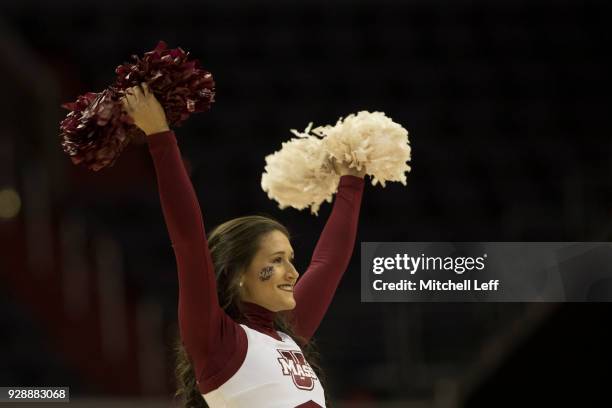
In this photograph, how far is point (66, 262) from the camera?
5668 mm

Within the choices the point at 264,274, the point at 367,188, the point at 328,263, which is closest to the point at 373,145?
the point at 328,263

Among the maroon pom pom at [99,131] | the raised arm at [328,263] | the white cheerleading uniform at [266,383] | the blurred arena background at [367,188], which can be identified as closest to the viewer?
the maroon pom pom at [99,131]

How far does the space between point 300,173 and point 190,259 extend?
62cm

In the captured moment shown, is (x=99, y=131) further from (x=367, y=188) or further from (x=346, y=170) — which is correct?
(x=367, y=188)

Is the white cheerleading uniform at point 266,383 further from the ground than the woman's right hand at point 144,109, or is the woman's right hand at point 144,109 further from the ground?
the woman's right hand at point 144,109

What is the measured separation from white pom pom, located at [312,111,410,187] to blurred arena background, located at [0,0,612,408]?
94.4 inches

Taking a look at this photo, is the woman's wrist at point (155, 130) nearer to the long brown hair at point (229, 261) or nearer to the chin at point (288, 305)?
the long brown hair at point (229, 261)

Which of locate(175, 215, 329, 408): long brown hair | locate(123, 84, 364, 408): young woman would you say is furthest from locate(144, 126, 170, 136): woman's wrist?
locate(175, 215, 329, 408): long brown hair

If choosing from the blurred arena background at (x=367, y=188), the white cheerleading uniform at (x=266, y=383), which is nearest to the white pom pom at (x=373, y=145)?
the white cheerleading uniform at (x=266, y=383)

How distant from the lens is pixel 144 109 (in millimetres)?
2076

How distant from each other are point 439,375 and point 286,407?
2958 mm

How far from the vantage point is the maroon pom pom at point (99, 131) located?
2.07 m

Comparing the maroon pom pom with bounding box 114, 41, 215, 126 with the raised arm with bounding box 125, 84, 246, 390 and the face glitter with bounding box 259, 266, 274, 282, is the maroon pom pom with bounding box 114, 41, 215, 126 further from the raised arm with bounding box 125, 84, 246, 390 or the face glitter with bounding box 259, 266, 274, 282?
the face glitter with bounding box 259, 266, 274, 282

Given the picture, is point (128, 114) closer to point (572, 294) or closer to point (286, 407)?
point (286, 407)
